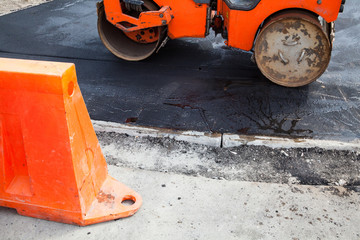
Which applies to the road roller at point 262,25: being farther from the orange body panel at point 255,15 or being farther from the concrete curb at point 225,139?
the concrete curb at point 225,139

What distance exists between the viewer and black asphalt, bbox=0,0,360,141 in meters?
3.66

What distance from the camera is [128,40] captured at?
5141mm

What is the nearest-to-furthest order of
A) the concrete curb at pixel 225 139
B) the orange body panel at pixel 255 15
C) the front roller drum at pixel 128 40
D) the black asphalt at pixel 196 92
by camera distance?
the concrete curb at pixel 225 139 < the black asphalt at pixel 196 92 < the orange body panel at pixel 255 15 < the front roller drum at pixel 128 40

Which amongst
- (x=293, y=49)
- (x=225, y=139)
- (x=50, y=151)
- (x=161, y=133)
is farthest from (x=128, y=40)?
(x=50, y=151)

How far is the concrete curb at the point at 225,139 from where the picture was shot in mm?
3256

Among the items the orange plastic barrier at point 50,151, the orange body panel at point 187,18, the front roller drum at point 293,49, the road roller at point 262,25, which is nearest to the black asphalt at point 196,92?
the front roller drum at point 293,49

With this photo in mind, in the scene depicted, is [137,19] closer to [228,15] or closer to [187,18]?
[187,18]

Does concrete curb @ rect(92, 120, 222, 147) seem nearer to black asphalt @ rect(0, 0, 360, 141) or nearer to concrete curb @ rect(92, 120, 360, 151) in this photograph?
concrete curb @ rect(92, 120, 360, 151)

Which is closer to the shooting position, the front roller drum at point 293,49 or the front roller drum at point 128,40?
the front roller drum at point 293,49

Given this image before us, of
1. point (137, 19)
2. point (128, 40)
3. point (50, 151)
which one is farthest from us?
point (128, 40)

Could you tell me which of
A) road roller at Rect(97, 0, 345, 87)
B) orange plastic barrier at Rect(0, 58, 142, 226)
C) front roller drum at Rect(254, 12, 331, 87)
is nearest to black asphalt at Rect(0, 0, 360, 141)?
front roller drum at Rect(254, 12, 331, 87)

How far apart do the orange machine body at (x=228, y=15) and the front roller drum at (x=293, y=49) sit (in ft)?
0.43

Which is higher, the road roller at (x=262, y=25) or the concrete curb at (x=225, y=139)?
the road roller at (x=262, y=25)

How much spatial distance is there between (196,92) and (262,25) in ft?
3.66
